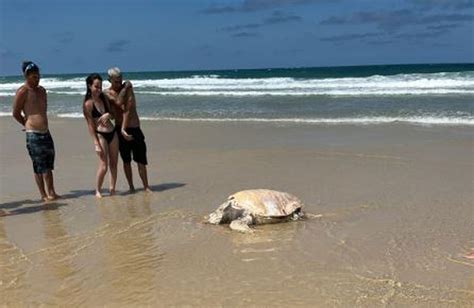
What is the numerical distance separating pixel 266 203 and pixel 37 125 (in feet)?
9.71

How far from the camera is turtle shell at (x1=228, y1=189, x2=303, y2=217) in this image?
17.7 feet

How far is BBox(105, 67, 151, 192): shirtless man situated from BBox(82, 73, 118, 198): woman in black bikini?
10 centimetres

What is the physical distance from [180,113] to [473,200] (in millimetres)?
12542

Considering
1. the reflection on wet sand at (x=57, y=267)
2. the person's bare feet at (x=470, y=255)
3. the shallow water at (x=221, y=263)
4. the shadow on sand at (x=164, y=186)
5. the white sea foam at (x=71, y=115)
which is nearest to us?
the shallow water at (x=221, y=263)

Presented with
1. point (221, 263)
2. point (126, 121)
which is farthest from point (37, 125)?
point (221, 263)

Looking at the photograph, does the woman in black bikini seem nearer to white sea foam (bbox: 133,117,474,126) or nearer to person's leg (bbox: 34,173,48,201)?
person's leg (bbox: 34,173,48,201)

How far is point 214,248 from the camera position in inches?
188

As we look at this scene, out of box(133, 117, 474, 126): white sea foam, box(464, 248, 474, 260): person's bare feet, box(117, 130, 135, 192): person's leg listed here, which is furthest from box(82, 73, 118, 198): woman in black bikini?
box(133, 117, 474, 126): white sea foam

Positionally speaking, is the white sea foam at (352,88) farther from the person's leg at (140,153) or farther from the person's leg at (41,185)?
the person's leg at (41,185)

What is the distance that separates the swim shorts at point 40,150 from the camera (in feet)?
22.0

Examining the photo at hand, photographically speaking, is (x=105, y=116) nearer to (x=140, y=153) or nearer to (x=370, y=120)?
(x=140, y=153)

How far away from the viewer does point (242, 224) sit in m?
5.28

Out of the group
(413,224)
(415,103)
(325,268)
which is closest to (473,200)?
(413,224)

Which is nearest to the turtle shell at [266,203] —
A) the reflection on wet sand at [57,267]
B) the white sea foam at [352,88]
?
the reflection on wet sand at [57,267]
